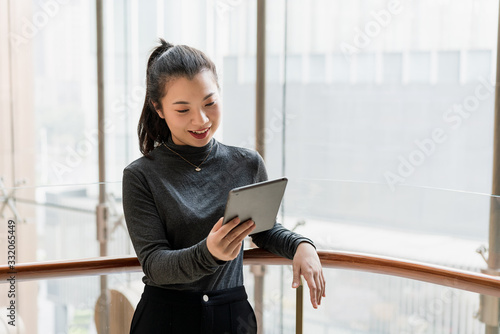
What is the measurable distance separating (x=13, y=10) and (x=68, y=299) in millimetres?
2536

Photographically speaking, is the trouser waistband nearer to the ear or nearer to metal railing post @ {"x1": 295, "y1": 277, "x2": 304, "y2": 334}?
metal railing post @ {"x1": 295, "y1": 277, "x2": 304, "y2": 334}

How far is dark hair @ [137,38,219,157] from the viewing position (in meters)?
1.61

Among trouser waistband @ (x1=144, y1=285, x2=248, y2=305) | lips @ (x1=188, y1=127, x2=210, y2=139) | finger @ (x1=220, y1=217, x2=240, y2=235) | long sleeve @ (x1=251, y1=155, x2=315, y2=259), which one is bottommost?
trouser waistband @ (x1=144, y1=285, x2=248, y2=305)

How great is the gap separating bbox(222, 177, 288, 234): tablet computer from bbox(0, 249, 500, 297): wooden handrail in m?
0.33

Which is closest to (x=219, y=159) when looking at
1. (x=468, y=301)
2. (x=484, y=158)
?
(x=468, y=301)

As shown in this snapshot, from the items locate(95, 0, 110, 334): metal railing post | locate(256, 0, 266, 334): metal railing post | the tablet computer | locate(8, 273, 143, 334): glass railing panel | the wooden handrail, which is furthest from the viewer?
locate(95, 0, 110, 334): metal railing post

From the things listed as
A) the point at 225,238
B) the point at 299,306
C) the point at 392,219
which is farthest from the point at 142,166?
the point at 392,219

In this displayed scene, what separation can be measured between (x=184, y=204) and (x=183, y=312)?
29 centimetres

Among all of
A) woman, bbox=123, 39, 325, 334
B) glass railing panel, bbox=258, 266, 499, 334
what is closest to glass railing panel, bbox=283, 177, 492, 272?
glass railing panel, bbox=258, 266, 499, 334

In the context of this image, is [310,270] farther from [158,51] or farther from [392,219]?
[392,219]

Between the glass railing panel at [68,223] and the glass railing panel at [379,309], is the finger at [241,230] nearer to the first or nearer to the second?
the glass railing panel at [379,309]

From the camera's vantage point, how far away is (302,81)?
4207 millimetres

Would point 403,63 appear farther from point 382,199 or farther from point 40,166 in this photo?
point 40,166

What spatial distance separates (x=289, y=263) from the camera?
1904 mm
